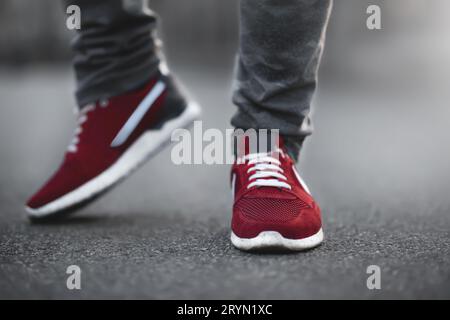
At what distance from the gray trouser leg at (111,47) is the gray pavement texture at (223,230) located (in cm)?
28

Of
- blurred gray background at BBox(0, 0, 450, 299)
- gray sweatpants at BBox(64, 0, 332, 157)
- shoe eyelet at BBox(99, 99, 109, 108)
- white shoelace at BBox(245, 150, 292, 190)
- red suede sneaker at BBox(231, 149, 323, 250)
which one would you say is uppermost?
gray sweatpants at BBox(64, 0, 332, 157)

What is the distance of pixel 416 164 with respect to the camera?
2.10m

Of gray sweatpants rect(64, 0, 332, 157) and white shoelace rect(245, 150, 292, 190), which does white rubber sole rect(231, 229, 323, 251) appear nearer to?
white shoelace rect(245, 150, 292, 190)

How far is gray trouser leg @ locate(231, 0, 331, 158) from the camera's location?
3.61 feet

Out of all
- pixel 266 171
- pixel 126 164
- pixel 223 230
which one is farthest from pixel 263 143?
pixel 126 164

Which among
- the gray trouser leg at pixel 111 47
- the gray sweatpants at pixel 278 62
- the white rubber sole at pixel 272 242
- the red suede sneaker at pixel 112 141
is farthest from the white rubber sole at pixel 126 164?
the white rubber sole at pixel 272 242

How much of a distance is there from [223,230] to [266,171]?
0.18 m

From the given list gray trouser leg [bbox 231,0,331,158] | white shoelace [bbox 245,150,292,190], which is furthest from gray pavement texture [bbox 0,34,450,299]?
gray trouser leg [bbox 231,0,331,158]

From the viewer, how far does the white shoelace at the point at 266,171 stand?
1.10 m

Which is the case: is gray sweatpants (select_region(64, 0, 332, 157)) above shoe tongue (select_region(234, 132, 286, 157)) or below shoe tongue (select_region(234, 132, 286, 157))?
above

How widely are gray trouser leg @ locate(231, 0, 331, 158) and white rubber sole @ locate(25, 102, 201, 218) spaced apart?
273 mm

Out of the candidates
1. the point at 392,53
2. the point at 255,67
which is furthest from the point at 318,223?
the point at 392,53

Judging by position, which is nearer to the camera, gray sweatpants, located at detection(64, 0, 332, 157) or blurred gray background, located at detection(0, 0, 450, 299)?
blurred gray background, located at detection(0, 0, 450, 299)

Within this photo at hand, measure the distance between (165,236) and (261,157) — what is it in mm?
227
